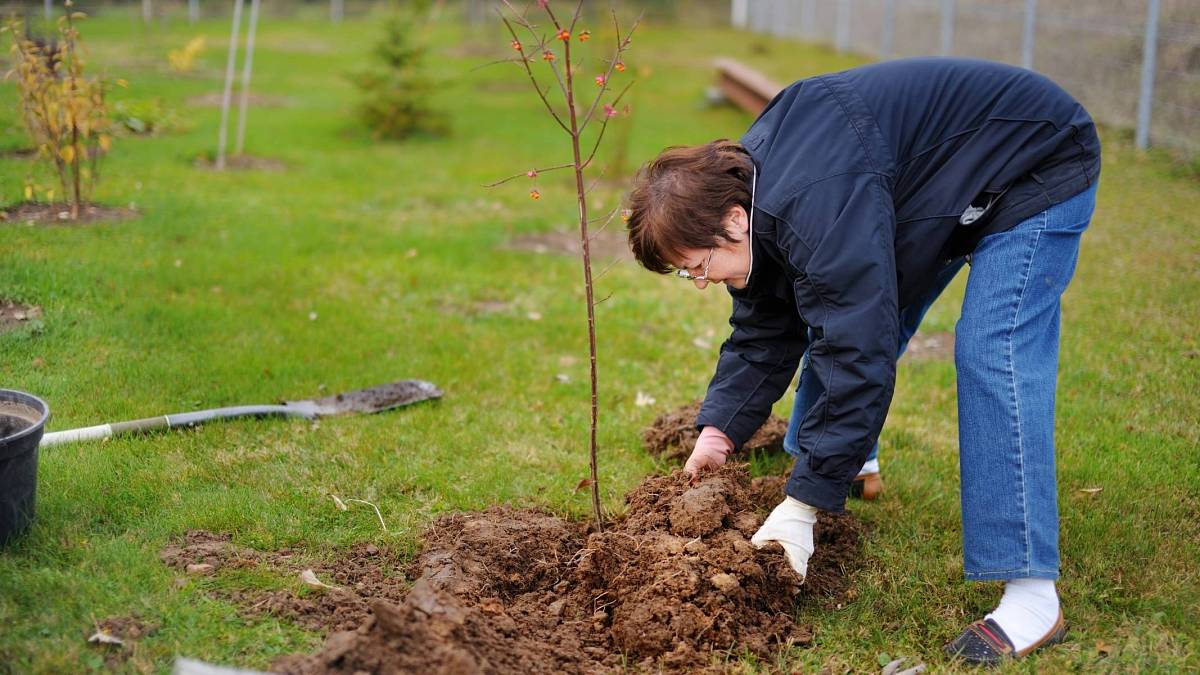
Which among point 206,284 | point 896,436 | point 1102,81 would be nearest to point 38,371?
point 206,284

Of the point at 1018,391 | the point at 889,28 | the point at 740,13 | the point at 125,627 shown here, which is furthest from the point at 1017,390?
the point at 740,13

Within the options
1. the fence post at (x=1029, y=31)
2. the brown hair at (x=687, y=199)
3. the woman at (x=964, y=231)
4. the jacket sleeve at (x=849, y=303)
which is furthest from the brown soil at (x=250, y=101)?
the jacket sleeve at (x=849, y=303)

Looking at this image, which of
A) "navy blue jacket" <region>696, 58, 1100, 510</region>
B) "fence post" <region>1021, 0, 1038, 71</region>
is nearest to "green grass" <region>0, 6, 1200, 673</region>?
"navy blue jacket" <region>696, 58, 1100, 510</region>

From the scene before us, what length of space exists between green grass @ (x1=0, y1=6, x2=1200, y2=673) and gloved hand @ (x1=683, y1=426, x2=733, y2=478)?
1.50ft

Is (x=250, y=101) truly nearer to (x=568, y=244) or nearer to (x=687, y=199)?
(x=568, y=244)

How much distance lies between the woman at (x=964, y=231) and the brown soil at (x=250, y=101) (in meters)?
10.6

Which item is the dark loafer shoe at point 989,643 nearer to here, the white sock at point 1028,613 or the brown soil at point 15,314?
Answer: the white sock at point 1028,613

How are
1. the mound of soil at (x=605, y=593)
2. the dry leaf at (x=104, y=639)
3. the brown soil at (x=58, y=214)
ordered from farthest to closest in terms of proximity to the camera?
1. the brown soil at (x=58, y=214)
2. the dry leaf at (x=104, y=639)
3. the mound of soil at (x=605, y=593)

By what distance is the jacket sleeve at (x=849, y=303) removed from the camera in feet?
7.98

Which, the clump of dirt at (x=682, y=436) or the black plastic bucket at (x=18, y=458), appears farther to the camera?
the clump of dirt at (x=682, y=436)

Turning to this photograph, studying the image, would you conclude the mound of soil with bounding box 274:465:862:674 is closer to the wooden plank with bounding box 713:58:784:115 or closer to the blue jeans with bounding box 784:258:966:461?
the blue jeans with bounding box 784:258:966:461

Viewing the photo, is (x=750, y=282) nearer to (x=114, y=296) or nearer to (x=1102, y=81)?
(x=114, y=296)

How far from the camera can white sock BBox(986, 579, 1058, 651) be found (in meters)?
2.69

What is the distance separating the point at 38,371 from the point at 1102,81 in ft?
32.8
